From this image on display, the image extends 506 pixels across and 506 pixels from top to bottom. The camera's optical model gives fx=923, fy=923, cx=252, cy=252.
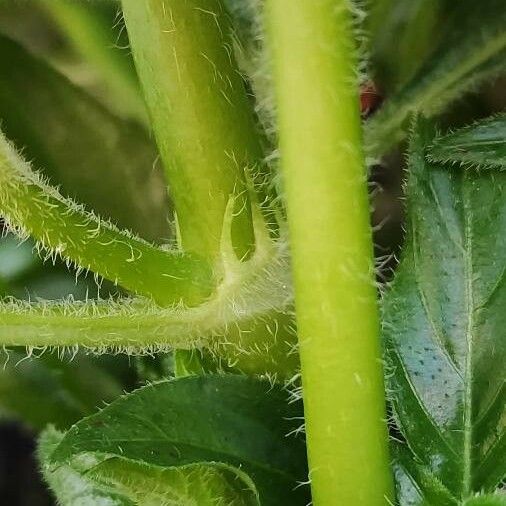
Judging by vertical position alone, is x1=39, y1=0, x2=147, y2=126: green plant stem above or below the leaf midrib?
above

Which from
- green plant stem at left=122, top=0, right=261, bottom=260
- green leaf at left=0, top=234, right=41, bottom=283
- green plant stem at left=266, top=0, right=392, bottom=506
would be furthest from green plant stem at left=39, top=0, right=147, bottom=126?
green plant stem at left=266, top=0, right=392, bottom=506

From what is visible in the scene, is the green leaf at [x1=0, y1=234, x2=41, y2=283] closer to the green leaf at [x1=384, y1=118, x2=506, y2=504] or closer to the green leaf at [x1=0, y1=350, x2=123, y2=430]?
the green leaf at [x1=0, y1=350, x2=123, y2=430]

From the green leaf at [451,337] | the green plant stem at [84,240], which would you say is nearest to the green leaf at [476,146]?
the green leaf at [451,337]

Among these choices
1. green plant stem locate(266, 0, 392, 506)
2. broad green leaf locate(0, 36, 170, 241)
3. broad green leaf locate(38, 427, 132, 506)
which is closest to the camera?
green plant stem locate(266, 0, 392, 506)

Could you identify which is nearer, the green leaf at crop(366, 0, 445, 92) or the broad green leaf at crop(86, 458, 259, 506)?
the broad green leaf at crop(86, 458, 259, 506)

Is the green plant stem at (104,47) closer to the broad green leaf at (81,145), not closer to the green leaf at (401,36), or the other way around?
the broad green leaf at (81,145)

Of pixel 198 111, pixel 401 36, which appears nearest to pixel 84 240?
pixel 198 111
